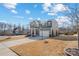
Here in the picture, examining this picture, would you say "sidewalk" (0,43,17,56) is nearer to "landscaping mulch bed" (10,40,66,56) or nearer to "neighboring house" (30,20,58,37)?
"landscaping mulch bed" (10,40,66,56)

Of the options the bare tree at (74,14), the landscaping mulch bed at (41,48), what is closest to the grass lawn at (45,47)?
the landscaping mulch bed at (41,48)

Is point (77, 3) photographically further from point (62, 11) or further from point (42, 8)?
point (42, 8)

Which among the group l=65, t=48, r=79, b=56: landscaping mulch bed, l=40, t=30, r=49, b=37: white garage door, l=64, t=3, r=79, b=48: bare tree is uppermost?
l=64, t=3, r=79, b=48: bare tree

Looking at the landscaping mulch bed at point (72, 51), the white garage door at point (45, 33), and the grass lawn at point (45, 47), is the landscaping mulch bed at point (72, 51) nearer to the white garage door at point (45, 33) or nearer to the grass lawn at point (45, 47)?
the grass lawn at point (45, 47)

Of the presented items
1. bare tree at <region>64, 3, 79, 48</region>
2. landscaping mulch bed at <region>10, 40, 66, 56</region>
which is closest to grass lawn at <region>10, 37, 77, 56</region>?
landscaping mulch bed at <region>10, 40, 66, 56</region>

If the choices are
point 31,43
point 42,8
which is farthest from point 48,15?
point 31,43

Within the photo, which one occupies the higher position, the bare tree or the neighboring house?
the bare tree

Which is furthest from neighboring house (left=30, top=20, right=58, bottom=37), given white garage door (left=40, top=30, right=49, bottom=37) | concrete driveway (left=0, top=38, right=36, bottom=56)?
concrete driveway (left=0, top=38, right=36, bottom=56)
